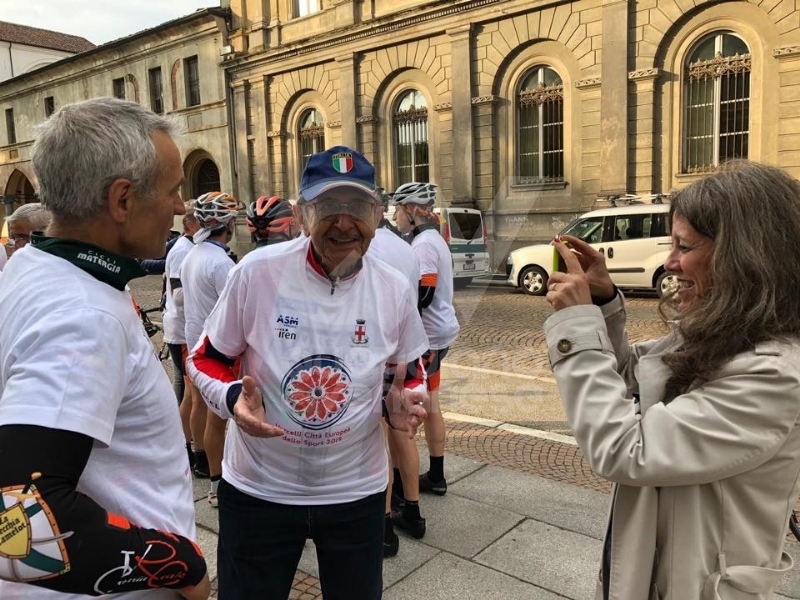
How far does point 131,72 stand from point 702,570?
33.5m

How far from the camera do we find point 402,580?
331 centimetres

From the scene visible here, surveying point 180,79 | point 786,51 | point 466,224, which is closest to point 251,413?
point 466,224

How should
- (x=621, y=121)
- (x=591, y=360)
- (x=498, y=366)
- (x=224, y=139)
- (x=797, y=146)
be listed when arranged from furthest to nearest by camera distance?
(x=224, y=139) < (x=621, y=121) < (x=797, y=146) < (x=498, y=366) < (x=591, y=360)

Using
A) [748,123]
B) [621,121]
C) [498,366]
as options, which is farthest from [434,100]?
[498,366]

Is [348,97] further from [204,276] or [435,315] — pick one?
[435,315]

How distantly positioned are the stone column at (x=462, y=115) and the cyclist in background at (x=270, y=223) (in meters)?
16.4

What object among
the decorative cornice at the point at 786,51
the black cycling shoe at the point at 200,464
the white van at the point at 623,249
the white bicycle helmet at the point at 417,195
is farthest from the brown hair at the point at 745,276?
the decorative cornice at the point at 786,51

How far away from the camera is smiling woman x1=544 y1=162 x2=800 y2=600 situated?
141 cm

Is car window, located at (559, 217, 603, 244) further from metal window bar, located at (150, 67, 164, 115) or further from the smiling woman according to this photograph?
metal window bar, located at (150, 67, 164, 115)

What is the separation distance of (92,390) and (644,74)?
60.0ft

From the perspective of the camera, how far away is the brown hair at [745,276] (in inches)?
57.9

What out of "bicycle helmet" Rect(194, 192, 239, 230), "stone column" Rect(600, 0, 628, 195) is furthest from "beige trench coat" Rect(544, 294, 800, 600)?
"stone column" Rect(600, 0, 628, 195)

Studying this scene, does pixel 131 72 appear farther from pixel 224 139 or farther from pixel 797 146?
pixel 797 146

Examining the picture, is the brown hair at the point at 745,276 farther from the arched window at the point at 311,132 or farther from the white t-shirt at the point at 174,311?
the arched window at the point at 311,132
